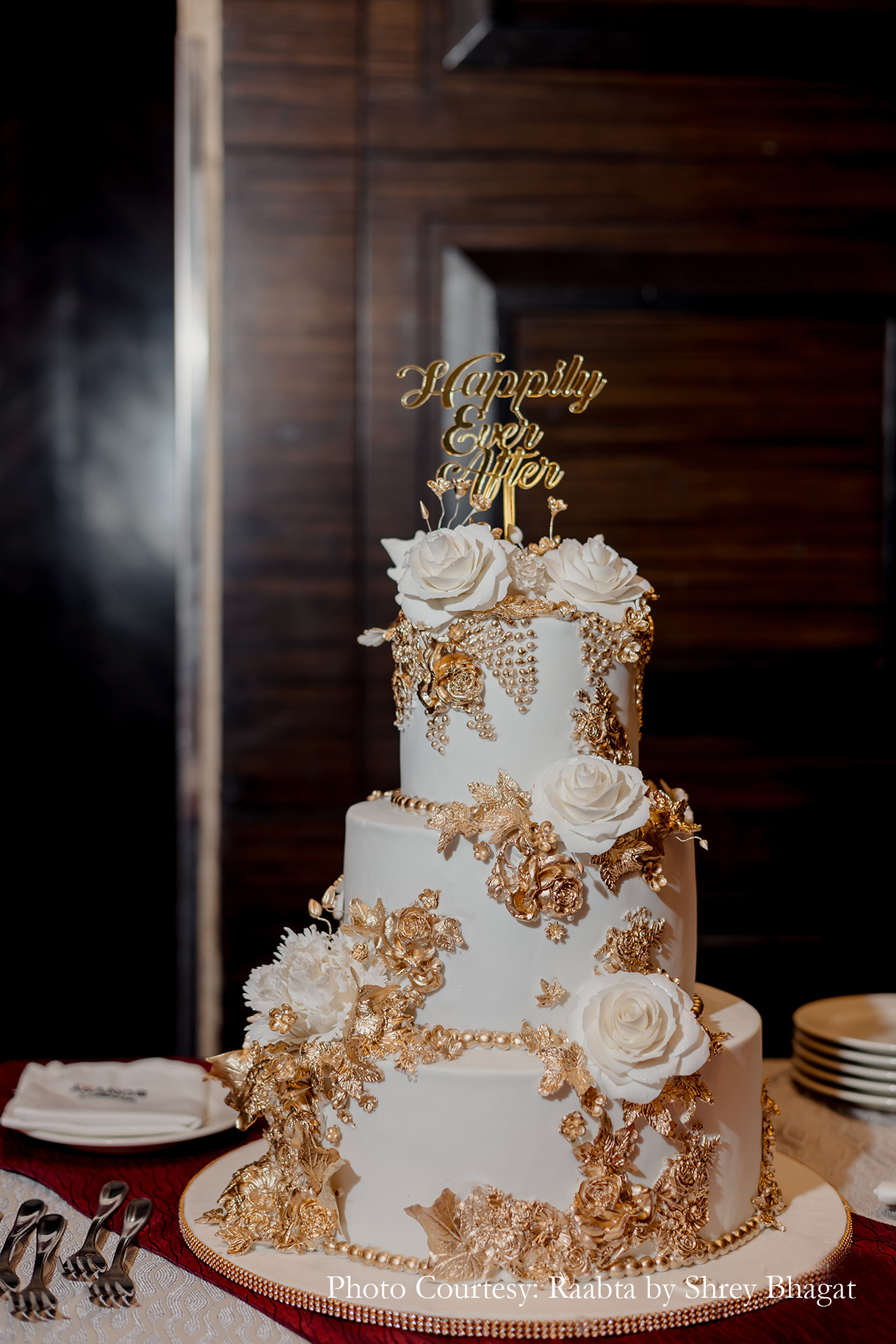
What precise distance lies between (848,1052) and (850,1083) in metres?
0.05

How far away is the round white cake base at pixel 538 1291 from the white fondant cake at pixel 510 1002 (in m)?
0.02

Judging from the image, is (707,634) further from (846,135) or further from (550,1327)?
(550,1327)

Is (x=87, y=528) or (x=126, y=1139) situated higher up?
(x=87, y=528)

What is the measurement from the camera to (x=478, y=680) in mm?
1495

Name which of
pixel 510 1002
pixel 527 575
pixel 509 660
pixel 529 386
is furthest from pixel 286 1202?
pixel 529 386

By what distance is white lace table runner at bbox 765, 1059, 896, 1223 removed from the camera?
65.4 inches

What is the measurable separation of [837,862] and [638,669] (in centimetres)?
205

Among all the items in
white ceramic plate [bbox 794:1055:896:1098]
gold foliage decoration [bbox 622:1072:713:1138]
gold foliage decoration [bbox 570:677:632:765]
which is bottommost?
white ceramic plate [bbox 794:1055:896:1098]

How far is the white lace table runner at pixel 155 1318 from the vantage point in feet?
3.99

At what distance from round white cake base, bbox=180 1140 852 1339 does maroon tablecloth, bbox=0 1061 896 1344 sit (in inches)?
0.5

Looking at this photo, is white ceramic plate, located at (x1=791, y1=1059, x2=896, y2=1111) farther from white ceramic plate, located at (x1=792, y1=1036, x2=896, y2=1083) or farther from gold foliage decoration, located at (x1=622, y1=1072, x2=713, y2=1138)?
gold foliage decoration, located at (x1=622, y1=1072, x2=713, y2=1138)

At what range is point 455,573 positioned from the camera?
1.47m

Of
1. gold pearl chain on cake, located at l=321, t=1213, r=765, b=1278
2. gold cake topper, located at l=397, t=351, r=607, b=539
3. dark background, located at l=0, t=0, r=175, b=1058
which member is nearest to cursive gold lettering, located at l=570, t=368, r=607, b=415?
gold cake topper, located at l=397, t=351, r=607, b=539

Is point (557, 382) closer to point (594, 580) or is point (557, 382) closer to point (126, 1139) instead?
point (594, 580)
